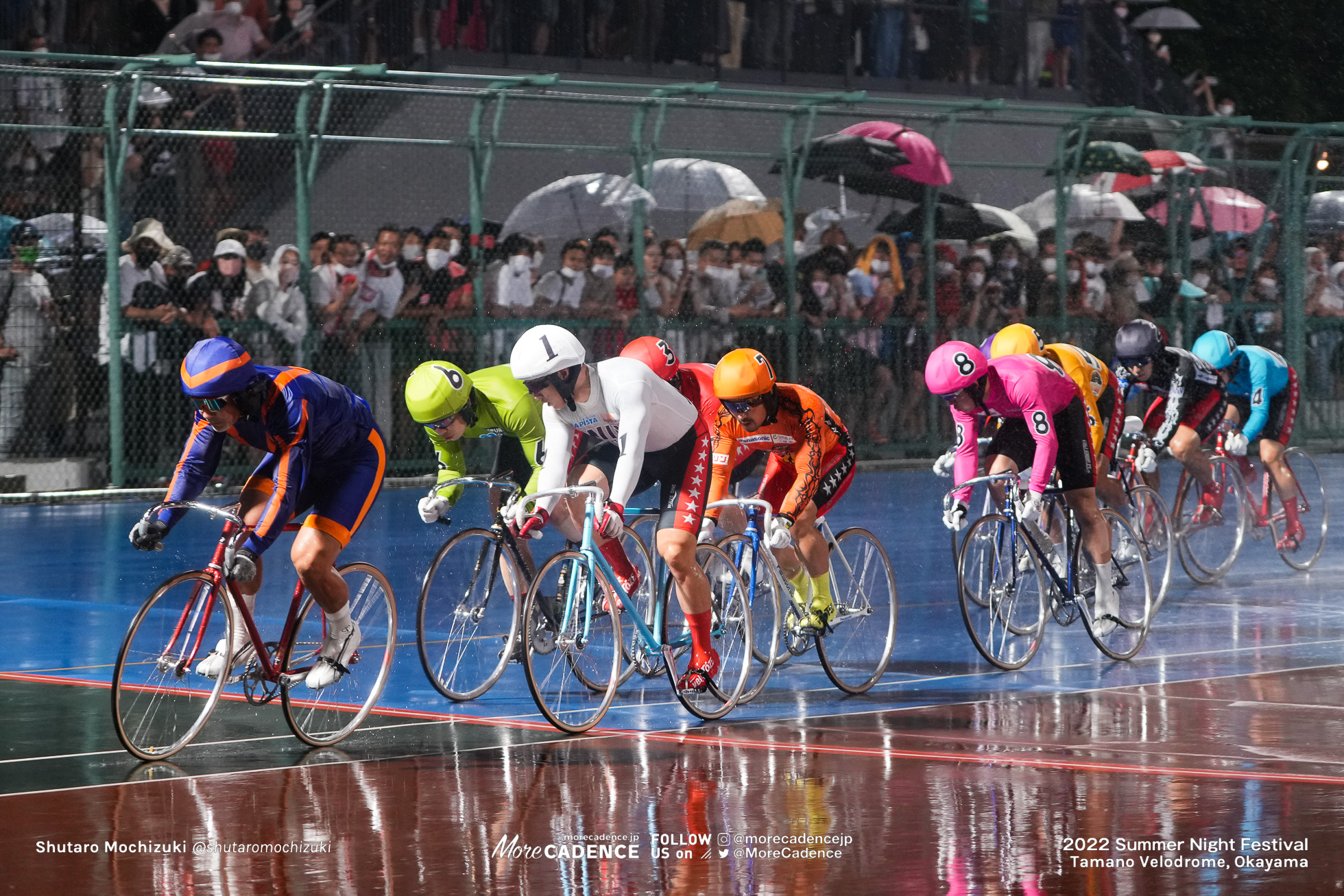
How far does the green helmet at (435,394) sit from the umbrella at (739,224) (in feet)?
34.9

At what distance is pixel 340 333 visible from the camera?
17.2 metres

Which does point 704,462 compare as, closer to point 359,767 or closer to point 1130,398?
point 359,767

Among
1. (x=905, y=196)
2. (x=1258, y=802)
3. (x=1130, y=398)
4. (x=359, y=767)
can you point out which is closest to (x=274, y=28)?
(x=905, y=196)

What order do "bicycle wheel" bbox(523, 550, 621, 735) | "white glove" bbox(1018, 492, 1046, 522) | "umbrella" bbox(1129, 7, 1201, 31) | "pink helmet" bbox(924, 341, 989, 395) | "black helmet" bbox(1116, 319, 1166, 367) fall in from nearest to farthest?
"bicycle wheel" bbox(523, 550, 621, 735) < "pink helmet" bbox(924, 341, 989, 395) < "white glove" bbox(1018, 492, 1046, 522) < "black helmet" bbox(1116, 319, 1166, 367) < "umbrella" bbox(1129, 7, 1201, 31)

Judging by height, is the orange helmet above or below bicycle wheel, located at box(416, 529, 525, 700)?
above

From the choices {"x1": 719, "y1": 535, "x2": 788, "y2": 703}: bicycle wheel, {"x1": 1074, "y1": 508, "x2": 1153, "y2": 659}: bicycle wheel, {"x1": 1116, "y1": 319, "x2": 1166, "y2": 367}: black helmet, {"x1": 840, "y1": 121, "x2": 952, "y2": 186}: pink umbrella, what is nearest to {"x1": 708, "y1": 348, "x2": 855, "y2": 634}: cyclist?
{"x1": 719, "y1": 535, "x2": 788, "y2": 703}: bicycle wheel

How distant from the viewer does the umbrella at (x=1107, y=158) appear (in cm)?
2097

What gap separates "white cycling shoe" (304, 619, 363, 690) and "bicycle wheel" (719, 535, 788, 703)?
5.45ft

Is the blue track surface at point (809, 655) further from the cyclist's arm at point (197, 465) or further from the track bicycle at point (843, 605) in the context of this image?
the cyclist's arm at point (197, 465)

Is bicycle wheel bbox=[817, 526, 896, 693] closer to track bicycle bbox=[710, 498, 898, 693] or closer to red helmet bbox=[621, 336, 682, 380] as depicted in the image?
track bicycle bbox=[710, 498, 898, 693]

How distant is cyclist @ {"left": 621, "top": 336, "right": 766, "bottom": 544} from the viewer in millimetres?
8992

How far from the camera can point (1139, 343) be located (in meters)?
12.1

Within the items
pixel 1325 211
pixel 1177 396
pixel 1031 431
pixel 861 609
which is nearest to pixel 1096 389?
pixel 1177 396

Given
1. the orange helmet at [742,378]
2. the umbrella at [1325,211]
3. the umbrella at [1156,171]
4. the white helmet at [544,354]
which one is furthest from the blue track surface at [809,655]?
the umbrella at [1325,211]
